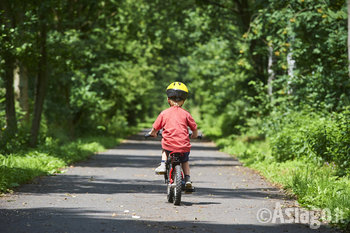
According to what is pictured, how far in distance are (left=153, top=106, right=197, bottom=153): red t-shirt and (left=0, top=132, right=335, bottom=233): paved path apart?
94 centimetres

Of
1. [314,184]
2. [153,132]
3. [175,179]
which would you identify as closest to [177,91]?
[153,132]

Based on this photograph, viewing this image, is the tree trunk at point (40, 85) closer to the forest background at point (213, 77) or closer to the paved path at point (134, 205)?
the forest background at point (213, 77)

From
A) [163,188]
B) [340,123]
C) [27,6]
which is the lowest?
[163,188]

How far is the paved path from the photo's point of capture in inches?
297

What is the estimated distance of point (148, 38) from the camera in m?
33.1

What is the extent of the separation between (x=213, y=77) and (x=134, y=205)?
2729 cm

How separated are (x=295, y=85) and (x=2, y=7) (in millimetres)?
9322

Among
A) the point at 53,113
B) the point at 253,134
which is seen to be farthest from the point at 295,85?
the point at 53,113

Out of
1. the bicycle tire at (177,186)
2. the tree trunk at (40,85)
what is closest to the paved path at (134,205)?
the bicycle tire at (177,186)

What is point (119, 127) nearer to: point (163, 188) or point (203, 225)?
point (163, 188)

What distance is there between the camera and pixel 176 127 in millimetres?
9836

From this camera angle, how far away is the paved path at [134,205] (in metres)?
7.54

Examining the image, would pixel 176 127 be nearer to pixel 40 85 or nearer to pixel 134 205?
pixel 134 205

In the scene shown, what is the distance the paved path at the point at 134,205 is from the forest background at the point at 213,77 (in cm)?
63
